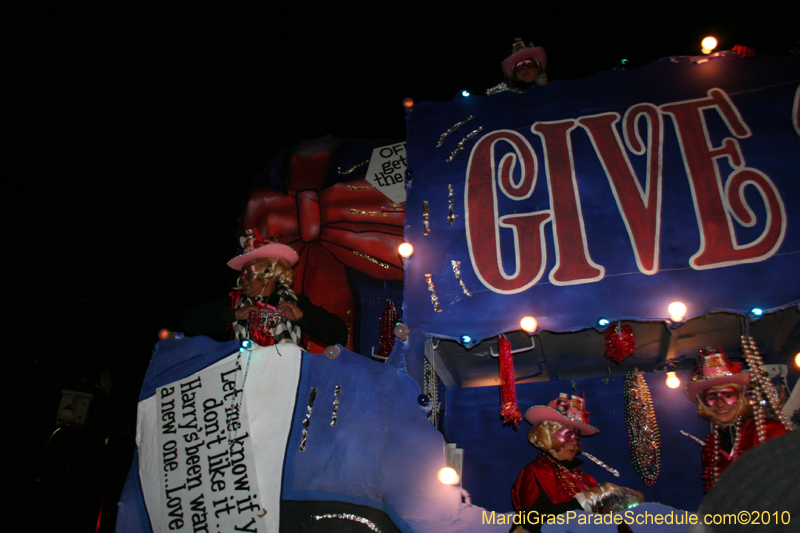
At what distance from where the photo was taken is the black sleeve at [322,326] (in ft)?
11.5

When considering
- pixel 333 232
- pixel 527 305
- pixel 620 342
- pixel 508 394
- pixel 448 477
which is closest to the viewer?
pixel 448 477

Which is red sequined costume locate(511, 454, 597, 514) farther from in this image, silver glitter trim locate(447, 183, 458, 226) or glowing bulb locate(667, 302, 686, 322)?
silver glitter trim locate(447, 183, 458, 226)

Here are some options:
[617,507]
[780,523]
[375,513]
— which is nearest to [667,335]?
[617,507]

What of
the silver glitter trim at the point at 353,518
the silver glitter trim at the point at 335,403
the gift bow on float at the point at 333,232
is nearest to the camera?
the silver glitter trim at the point at 353,518

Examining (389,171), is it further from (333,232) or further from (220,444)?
(220,444)

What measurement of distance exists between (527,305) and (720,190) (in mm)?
1408

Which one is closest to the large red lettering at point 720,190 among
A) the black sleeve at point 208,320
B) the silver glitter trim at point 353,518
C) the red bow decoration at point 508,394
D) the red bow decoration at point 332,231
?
the red bow decoration at point 508,394

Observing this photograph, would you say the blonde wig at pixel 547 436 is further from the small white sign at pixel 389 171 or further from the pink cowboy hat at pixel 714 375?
the small white sign at pixel 389 171

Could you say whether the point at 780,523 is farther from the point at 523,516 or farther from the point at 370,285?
the point at 370,285

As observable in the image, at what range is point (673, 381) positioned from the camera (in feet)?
13.9

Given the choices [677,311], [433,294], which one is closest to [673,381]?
[677,311]

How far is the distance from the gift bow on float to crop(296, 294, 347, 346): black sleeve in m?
1.69

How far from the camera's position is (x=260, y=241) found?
3.92 m

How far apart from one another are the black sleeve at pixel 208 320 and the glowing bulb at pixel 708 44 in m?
4.01
